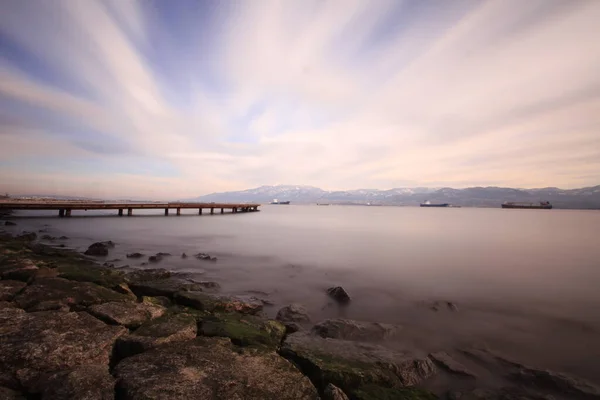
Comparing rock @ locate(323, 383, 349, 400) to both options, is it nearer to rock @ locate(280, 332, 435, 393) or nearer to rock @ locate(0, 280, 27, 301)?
rock @ locate(280, 332, 435, 393)

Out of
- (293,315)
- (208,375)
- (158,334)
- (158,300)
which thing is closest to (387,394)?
(208,375)

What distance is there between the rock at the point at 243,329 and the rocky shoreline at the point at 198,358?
23 millimetres

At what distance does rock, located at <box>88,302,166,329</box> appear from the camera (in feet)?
15.9

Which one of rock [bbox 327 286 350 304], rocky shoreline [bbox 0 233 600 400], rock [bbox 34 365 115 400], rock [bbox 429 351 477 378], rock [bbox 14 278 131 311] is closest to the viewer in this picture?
rock [bbox 34 365 115 400]

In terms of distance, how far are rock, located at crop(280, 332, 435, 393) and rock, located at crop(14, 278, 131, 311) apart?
392cm

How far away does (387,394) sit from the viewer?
403 cm

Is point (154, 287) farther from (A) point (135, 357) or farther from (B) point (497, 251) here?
(B) point (497, 251)

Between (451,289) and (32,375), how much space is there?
43.1 feet

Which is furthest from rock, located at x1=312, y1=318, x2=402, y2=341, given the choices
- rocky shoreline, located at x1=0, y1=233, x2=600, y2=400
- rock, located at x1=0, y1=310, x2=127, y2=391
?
rock, located at x1=0, y1=310, x2=127, y2=391

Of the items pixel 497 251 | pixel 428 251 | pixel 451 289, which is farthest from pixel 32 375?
pixel 497 251

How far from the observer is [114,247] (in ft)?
60.1

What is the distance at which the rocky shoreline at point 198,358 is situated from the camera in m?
3.22

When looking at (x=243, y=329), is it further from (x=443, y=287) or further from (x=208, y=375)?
(x=443, y=287)

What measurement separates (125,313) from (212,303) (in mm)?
2162
